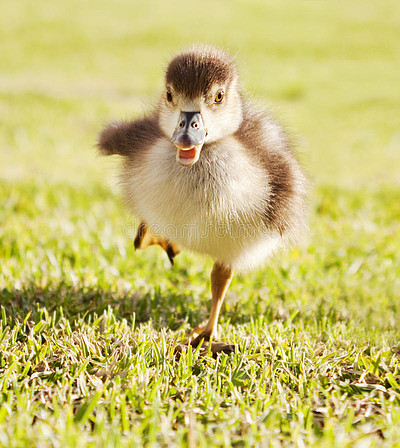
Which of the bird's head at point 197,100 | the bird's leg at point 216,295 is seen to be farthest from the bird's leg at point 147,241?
the bird's head at point 197,100

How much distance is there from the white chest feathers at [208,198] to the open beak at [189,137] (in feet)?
0.66

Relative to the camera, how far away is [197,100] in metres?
2.55

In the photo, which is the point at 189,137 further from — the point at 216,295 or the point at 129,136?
the point at 216,295

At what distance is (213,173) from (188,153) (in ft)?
0.75

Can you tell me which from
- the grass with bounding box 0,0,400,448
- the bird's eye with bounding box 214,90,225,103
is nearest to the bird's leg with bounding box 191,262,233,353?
the grass with bounding box 0,0,400,448

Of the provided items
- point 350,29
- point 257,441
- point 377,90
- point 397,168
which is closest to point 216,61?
point 257,441

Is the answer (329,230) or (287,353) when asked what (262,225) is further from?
(329,230)

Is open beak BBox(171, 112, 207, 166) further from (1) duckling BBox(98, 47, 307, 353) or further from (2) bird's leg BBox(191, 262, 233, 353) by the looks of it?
(2) bird's leg BBox(191, 262, 233, 353)

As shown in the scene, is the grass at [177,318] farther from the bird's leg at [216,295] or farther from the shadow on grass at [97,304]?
the bird's leg at [216,295]

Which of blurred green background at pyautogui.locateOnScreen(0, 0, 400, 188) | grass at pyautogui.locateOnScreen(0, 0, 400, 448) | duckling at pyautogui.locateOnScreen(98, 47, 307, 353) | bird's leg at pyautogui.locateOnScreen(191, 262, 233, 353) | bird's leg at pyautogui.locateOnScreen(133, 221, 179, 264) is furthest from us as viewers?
blurred green background at pyautogui.locateOnScreen(0, 0, 400, 188)

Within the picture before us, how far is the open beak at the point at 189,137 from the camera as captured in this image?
2.34m

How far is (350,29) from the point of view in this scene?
20.1 meters

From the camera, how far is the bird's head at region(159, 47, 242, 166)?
2447mm

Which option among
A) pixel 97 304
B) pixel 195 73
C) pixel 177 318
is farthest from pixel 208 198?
pixel 97 304
